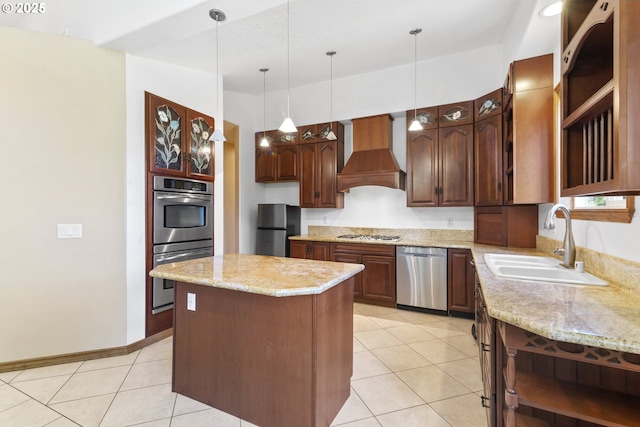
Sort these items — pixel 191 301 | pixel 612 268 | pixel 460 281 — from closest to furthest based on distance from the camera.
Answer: pixel 612 268 → pixel 191 301 → pixel 460 281

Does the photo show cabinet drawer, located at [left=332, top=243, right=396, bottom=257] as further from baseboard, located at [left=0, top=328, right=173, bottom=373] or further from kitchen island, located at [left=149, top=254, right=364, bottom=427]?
baseboard, located at [left=0, top=328, right=173, bottom=373]

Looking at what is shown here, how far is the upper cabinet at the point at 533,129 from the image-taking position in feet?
8.53

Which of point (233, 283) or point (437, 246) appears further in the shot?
point (437, 246)

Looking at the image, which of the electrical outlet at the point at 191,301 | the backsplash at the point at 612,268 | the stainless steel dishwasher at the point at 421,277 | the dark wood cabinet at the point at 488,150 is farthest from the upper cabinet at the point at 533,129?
the electrical outlet at the point at 191,301

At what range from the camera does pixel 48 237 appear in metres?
2.54

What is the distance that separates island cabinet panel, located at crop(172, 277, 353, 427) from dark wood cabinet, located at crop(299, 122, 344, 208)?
8.58 feet

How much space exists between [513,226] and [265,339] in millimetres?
2936

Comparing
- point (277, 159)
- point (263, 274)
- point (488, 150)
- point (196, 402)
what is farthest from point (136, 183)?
point (488, 150)

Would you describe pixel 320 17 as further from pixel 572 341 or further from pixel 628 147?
pixel 572 341

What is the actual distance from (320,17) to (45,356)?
3998 mm

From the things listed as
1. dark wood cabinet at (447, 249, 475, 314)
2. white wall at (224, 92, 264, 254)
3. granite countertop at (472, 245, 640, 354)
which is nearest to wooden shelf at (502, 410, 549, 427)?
granite countertop at (472, 245, 640, 354)

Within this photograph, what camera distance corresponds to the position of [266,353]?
5.71ft

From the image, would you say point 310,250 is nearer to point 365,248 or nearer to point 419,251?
point 365,248

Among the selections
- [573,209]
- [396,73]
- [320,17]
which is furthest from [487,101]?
[320,17]
